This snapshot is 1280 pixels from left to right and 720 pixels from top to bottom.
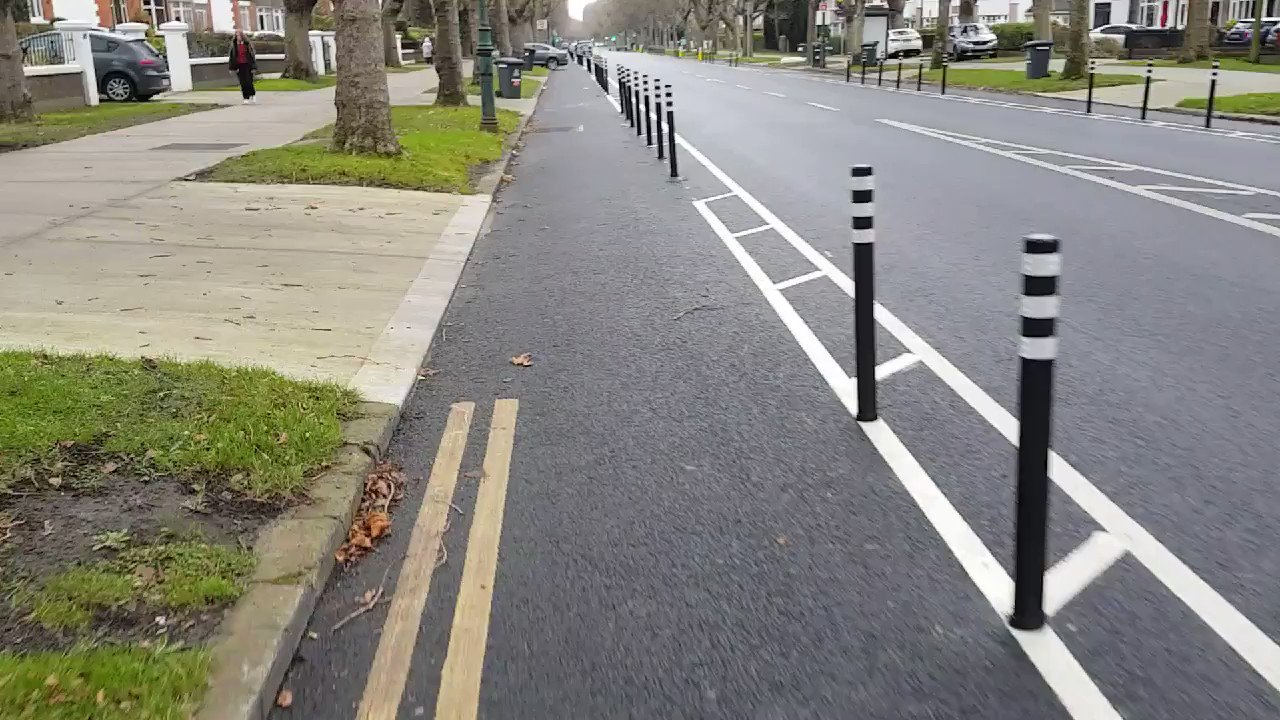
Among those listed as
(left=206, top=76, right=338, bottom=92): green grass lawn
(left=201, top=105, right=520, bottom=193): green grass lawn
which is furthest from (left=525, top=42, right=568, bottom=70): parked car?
(left=201, top=105, right=520, bottom=193): green grass lawn

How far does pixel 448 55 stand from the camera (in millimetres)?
26000

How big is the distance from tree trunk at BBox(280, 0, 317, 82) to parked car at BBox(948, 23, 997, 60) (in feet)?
92.8

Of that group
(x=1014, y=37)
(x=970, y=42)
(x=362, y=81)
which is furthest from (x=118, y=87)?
(x=1014, y=37)

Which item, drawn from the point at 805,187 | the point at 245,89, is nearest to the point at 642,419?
the point at 805,187

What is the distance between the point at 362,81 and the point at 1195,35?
111ft

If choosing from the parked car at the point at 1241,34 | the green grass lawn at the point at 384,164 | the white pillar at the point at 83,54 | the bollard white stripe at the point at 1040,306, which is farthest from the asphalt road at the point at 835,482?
the parked car at the point at 1241,34

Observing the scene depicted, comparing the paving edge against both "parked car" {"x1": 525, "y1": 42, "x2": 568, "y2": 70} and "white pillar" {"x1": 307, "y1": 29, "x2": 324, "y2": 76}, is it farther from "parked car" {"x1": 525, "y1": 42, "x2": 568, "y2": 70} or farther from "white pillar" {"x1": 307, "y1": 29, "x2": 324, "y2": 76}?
"parked car" {"x1": 525, "y1": 42, "x2": 568, "y2": 70}

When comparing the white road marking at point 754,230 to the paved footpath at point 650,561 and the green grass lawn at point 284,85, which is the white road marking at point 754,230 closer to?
the paved footpath at point 650,561

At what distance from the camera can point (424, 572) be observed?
4.17 metres

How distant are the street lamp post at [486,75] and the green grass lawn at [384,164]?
1126 mm

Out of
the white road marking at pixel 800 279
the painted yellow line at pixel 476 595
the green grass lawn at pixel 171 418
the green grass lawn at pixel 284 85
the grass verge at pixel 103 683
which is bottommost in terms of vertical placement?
the painted yellow line at pixel 476 595

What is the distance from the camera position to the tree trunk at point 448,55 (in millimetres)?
25656

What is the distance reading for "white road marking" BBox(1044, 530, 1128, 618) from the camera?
12.5 ft

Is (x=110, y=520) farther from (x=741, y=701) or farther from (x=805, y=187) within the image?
(x=805, y=187)
